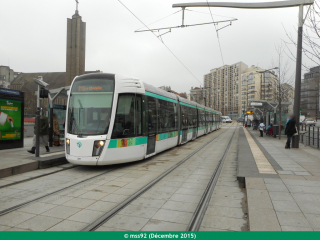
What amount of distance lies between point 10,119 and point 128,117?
5.74m

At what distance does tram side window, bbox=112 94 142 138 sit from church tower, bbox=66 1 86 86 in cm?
5143

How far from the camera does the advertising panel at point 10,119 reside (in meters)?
10.4

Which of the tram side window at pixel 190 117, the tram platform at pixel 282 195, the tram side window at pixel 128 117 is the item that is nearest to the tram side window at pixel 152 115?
the tram side window at pixel 128 117

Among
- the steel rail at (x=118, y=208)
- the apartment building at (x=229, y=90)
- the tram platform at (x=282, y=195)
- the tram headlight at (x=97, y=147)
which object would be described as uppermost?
the apartment building at (x=229, y=90)

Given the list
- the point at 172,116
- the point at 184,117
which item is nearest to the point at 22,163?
the point at 172,116

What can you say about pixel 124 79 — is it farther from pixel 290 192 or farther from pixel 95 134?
pixel 290 192

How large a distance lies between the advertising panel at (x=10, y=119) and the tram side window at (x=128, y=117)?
560cm

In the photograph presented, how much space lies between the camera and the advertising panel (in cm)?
1041

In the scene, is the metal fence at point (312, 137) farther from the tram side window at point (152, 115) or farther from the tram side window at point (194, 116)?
the tram side window at point (152, 115)

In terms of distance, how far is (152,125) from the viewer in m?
9.90

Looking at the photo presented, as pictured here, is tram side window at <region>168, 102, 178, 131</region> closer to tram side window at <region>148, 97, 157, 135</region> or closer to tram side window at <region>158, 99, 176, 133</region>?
tram side window at <region>158, 99, 176, 133</region>

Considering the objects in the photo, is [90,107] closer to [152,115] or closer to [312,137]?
[152,115]

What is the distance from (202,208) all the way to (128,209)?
1.37m

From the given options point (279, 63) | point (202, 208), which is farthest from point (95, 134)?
point (279, 63)
